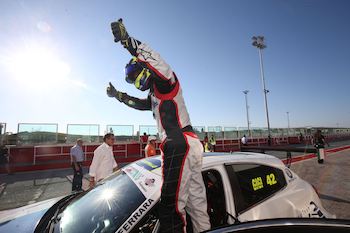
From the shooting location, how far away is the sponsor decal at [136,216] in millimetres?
1479

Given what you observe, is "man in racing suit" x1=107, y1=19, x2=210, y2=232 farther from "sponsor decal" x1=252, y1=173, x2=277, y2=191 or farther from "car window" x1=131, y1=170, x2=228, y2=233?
"sponsor decal" x1=252, y1=173, x2=277, y2=191

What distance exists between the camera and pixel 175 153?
1775 millimetres

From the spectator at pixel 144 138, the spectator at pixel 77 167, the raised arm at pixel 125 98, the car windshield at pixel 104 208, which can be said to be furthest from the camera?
the spectator at pixel 144 138

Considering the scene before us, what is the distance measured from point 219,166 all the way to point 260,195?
52 centimetres

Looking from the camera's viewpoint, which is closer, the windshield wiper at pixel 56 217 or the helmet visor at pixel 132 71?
the windshield wiper at pixel 56 217

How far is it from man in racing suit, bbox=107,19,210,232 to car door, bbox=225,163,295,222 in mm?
368

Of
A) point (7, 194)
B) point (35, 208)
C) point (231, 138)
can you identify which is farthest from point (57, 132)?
point (231, 138)

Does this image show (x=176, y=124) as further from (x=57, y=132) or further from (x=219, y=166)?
(x=57, y=132)

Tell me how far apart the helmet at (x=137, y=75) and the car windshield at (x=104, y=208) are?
0.91 metres

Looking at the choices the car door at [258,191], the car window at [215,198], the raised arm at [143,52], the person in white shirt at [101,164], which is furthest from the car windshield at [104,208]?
the person in white shirt at [101,164]

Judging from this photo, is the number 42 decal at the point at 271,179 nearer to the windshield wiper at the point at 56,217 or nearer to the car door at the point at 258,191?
the car door at the point at 258,191

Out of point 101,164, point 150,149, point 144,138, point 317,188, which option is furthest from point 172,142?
point 144,138

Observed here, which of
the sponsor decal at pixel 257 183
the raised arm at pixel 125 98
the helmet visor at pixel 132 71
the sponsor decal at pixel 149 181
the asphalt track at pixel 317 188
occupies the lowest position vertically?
the asphalt track at pixel 317 188

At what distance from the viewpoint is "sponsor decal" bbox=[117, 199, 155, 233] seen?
1479 mm
